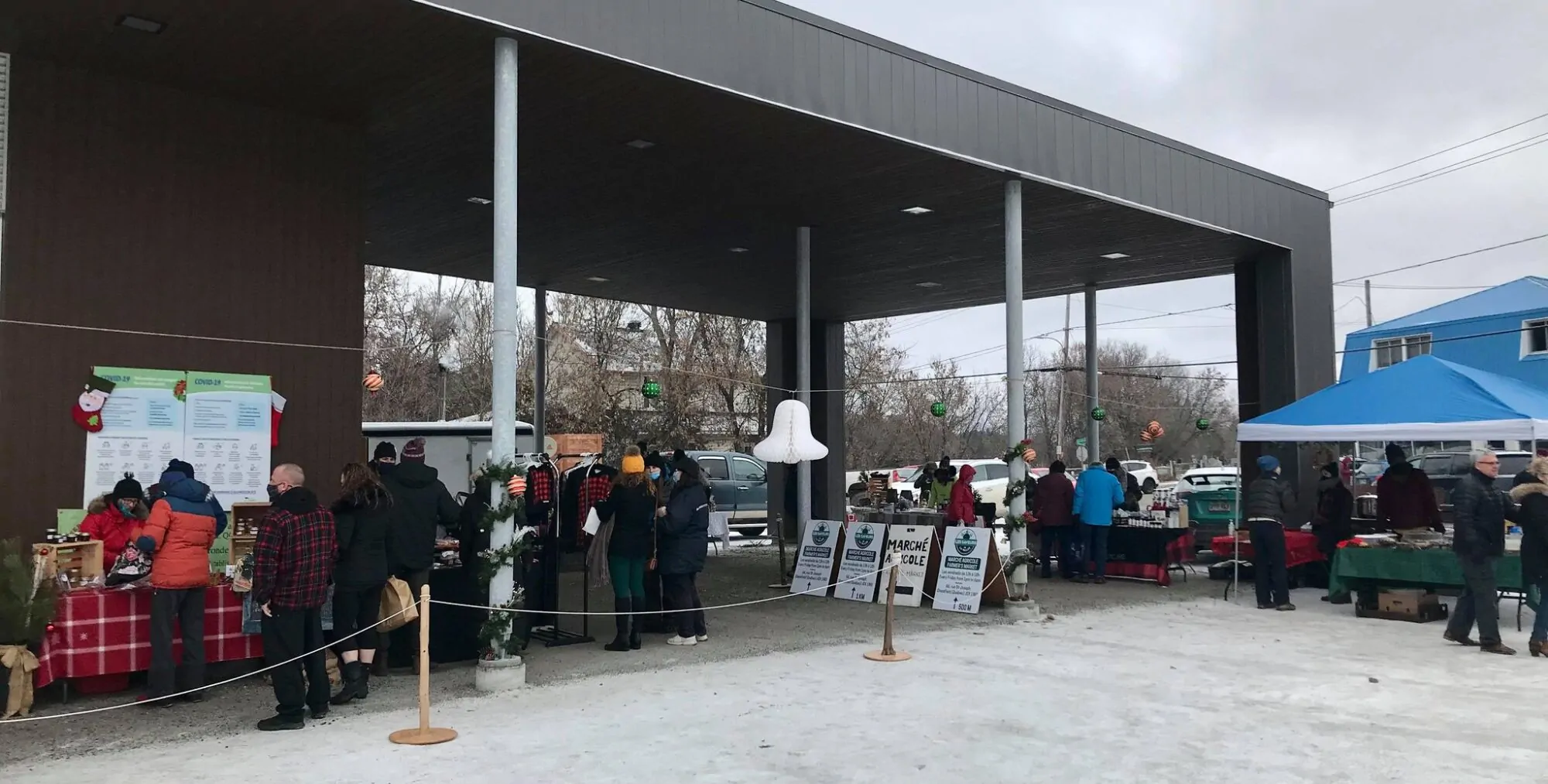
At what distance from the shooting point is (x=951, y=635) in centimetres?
1013

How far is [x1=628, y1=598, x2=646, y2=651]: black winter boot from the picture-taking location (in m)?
9.34

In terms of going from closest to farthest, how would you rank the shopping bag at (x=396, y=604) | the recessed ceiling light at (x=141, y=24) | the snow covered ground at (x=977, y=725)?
the snow covered ground at (x=977, y=725)
the recessed ceiling light at (x=141, y=24)
the shopping bag at (x=396, y=604)

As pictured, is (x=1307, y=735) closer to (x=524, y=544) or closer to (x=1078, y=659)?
(x=1078, y=659)

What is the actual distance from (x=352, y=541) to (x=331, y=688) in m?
1.22

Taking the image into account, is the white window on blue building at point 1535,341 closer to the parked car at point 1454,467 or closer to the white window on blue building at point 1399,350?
the white window on blue building at point 1399,350

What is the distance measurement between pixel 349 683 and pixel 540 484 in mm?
3497

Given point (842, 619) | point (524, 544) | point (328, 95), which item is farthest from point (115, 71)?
point (842, 619)

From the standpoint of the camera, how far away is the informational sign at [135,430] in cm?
839

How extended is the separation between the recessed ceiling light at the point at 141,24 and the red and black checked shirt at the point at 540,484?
184 inches

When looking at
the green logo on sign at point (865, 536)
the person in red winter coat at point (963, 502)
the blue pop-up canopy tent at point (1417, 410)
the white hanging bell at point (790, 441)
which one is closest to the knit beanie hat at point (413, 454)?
the white hanging bell at point (790, 441)

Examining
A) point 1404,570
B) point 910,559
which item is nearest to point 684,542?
point 910,559

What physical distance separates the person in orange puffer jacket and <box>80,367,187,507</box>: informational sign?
51.9 inches

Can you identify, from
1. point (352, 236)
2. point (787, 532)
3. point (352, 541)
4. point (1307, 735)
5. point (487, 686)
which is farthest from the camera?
point (787, 532)

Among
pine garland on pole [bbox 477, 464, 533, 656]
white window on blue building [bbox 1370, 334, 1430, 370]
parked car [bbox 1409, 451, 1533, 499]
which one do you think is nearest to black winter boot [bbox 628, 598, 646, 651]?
pine garland on pole [bbox 477, 464, 533, 656]
